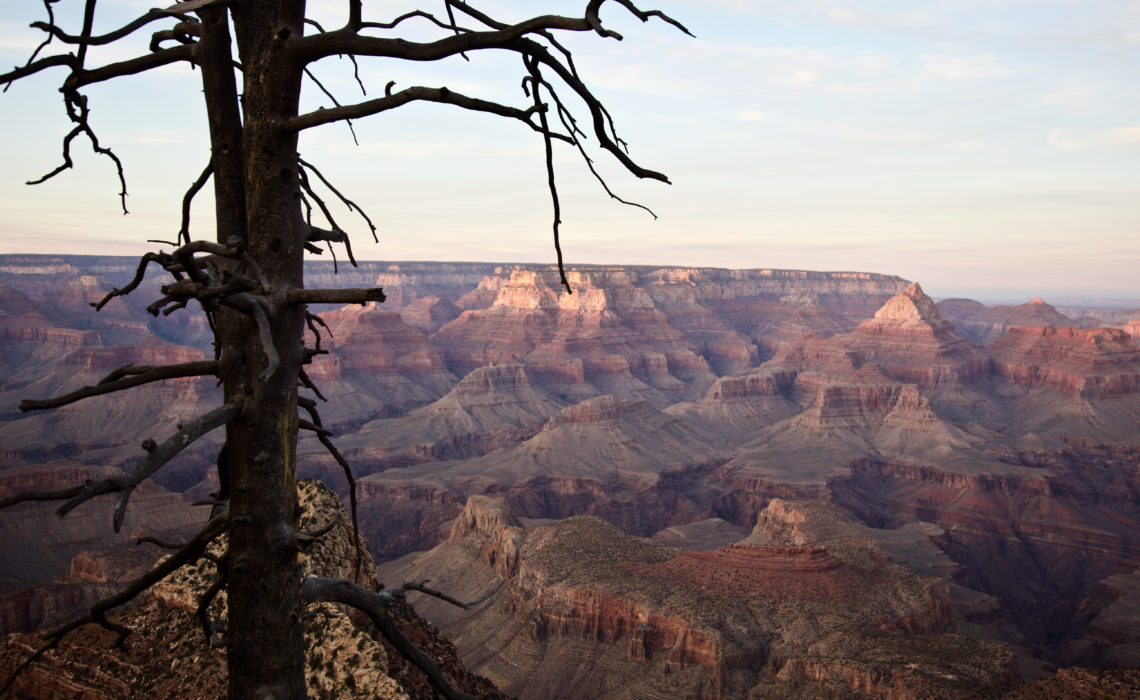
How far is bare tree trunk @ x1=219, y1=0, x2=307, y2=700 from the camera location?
206 inches

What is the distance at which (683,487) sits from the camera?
11125 cm

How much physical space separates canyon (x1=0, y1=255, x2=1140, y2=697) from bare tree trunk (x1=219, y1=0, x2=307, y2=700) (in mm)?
32538

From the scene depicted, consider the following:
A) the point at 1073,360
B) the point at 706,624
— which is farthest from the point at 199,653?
the point at 1073,360

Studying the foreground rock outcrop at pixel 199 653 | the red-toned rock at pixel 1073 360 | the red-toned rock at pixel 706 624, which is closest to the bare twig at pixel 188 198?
the foreground rock outcrop at pixel 199 653

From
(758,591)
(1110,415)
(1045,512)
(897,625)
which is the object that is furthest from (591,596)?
(1110,415)

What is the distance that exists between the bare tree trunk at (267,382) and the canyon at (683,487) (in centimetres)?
3254

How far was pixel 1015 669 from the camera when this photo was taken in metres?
38.0

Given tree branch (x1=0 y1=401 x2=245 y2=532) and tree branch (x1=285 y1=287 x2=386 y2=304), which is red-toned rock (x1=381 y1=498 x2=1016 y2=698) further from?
tree branch (x1=0 y1=401 x2=245 y2=532)

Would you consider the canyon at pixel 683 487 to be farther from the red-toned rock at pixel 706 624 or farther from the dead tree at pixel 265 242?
the dead tree at pixel 265 242

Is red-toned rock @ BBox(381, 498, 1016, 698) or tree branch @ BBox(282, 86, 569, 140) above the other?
tree branch @ BBox(282, 86, 569, 140)

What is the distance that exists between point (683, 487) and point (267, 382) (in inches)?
4283

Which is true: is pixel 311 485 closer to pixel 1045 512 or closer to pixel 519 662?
pixel 519 662

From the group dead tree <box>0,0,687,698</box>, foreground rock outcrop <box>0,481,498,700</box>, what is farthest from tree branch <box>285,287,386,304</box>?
foreground rock outcrop <box>0,481,498,700</box>

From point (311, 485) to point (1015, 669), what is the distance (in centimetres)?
3501
